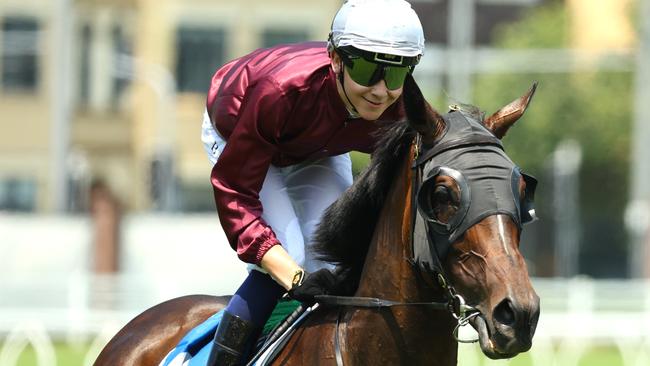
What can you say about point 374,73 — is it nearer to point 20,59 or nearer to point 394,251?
point 394,251

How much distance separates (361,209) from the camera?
18.3 ft

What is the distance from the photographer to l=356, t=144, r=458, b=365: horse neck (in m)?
5.28

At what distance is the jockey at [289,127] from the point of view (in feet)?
18.1

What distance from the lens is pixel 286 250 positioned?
6.00 meters

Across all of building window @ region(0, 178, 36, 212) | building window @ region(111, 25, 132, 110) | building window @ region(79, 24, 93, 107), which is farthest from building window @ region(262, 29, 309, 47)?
building window @ region(0, 178, 36, 212)

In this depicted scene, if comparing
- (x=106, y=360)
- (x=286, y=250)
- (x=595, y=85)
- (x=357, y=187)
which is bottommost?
(x=595, y=85)

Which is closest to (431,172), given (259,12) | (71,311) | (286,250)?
(286,250)

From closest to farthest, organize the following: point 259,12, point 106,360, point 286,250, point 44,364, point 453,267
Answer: point 453,267, point 286,250, point 106,360, point 44,364, point 259,12

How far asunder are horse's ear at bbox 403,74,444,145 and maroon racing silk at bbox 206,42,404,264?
0.49 metres

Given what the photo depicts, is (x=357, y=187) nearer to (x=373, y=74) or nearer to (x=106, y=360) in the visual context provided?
(x=373, y=74)

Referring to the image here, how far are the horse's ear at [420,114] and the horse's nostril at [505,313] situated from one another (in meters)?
0.73

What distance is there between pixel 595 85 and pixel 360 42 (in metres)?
43.6

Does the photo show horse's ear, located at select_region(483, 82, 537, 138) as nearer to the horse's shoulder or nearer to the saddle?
the saddle

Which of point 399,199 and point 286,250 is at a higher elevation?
point 399,199
